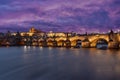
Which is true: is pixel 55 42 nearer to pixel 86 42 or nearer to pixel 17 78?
pixel 86 42

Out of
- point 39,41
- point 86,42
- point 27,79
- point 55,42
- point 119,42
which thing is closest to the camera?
point 27,79

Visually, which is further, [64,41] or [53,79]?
[64,41]

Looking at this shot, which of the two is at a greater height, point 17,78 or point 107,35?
point 107,35

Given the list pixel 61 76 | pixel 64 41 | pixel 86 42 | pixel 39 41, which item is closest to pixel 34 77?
pixel 61 76

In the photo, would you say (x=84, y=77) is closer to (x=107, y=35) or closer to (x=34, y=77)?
(x=34, y=77)

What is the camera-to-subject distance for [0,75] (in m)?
15.3

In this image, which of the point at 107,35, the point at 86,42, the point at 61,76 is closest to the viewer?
the point at 61,76

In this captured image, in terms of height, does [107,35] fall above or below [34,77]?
above

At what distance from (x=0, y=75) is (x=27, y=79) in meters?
2.30

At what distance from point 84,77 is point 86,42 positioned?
41.0 meters

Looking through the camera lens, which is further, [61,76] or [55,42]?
[55,42]

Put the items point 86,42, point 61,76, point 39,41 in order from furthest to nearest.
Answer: point 39,41, point 86,42, point 61,76

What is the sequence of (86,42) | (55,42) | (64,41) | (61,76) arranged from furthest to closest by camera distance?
1. (55,42)
2. (64,41)
3. (86,42)
4. (61,76)

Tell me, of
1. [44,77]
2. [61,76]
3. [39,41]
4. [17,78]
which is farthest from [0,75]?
[39,41]
